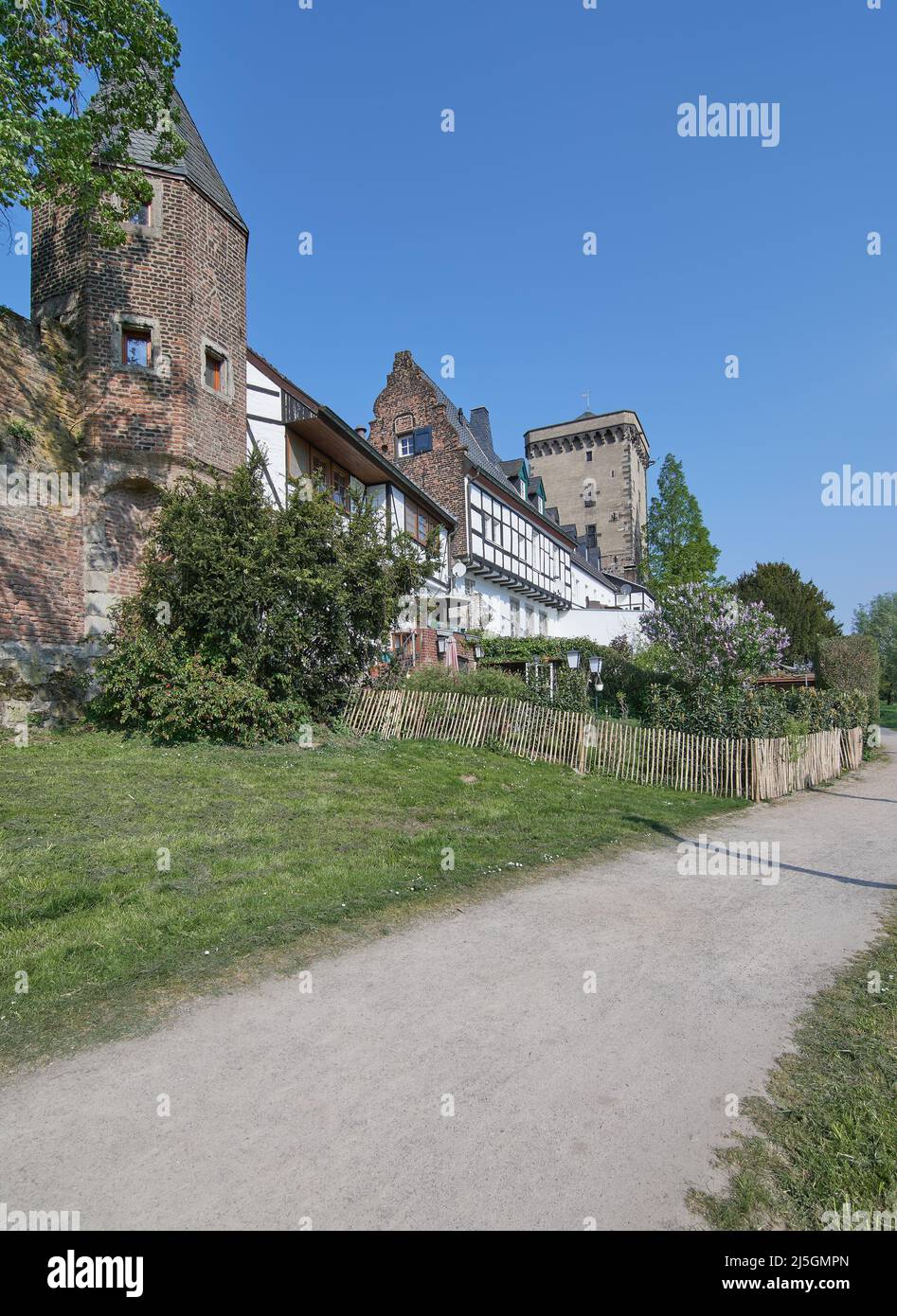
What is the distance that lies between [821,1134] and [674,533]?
57465mm

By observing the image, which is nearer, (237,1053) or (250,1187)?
(250,1187)

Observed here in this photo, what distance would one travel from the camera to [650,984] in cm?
509

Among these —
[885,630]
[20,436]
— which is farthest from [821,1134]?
[885,630]

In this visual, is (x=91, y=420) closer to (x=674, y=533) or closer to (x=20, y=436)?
(x=20, y=436)

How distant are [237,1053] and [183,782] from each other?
7.00m

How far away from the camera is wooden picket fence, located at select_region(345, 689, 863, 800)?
14.7 metres

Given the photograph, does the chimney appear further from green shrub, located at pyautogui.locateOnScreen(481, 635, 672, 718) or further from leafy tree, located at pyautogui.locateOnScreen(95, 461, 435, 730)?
leafy tree, located at pyautogui.locateOnScreen(95, 461, 435, 730)

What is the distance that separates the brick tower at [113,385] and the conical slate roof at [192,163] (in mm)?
58

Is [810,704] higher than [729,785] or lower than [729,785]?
higher

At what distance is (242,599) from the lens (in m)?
A: 14.0

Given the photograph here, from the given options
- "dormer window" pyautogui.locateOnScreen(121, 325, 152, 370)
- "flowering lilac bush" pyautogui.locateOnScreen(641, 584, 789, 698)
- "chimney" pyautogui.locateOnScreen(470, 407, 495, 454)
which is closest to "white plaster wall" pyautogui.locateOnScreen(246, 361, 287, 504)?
"dormer window" pyautogui.locateOnScreen(121, 325, 152, 370)

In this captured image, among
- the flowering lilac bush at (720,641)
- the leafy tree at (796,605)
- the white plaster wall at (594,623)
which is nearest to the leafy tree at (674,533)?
the leafy tree at (796,605)
